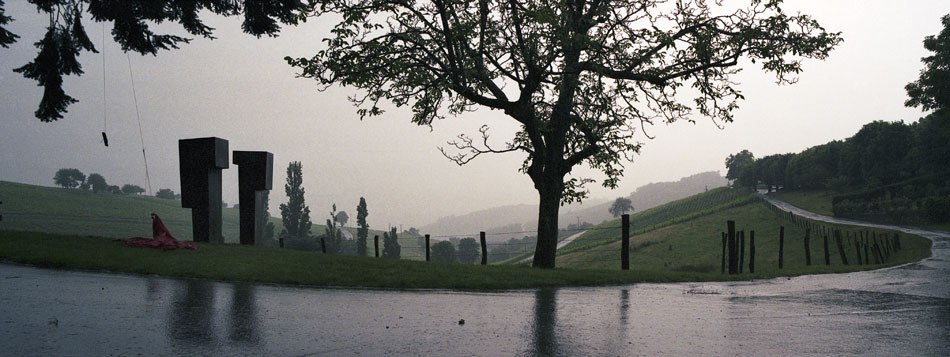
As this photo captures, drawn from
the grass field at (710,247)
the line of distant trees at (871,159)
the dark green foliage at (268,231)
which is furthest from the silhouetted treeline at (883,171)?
the dark green foliage at (268,231)

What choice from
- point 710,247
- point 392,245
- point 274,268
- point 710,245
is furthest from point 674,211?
point 274,268

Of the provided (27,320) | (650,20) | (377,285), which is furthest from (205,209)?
(650,20)

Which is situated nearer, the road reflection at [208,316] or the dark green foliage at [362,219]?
the road reflection at [208,316]

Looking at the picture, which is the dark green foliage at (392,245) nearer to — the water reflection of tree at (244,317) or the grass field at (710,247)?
the grass field at (710,247)

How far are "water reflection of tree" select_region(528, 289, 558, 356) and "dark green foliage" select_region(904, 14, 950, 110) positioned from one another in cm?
6060

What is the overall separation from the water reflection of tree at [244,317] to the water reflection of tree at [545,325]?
10.5 feet

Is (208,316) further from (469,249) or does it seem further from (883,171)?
(469,249)

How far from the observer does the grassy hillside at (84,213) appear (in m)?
134

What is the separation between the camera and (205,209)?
75.8 ft

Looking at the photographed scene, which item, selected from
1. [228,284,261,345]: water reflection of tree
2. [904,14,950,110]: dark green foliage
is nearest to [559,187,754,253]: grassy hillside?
[904,14,950,110]: dark green foliage

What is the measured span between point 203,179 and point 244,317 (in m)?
16.7

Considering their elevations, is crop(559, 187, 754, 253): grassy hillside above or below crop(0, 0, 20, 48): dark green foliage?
below

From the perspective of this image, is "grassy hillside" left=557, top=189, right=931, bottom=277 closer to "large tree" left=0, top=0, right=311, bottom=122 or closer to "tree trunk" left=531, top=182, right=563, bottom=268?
"tree trunk" left=531, top=182, right=563, bottom=268

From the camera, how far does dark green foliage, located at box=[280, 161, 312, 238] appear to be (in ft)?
337
